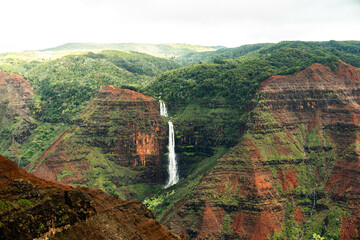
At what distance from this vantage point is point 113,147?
130000 mm

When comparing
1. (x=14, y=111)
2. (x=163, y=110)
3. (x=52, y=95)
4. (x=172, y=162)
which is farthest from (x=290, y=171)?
(x=14, y=111)

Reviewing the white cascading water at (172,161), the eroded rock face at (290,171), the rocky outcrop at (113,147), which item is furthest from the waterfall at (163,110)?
the eroded rock face at (290,171)

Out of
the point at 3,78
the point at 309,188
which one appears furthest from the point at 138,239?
the point at 3,78

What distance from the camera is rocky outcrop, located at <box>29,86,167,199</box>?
121m

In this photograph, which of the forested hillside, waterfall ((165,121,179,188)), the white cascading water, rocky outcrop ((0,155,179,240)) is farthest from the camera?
the forested hillside

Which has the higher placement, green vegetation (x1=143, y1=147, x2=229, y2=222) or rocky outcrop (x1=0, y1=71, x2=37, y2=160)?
rocky outcrop (x1=0, y1=71, x2=37, y2=160)

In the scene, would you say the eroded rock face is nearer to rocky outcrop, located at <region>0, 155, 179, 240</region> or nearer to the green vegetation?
the green vegetation

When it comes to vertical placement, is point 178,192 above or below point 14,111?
below

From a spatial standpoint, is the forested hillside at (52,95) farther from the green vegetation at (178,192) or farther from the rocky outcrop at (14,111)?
the green vegetation at (178,192)

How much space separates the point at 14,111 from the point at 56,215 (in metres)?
130

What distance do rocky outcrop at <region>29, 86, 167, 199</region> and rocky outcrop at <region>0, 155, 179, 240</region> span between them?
72633mm

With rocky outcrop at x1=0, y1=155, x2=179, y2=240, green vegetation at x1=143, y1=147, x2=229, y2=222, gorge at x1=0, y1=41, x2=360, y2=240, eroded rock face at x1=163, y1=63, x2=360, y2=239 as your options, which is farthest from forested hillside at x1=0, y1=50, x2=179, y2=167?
rocky outcrop at x1=0, y1=155, x2=179, y2=240

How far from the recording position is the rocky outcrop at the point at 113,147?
Answer: 12125 cm

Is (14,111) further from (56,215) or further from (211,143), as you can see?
(56,215)
